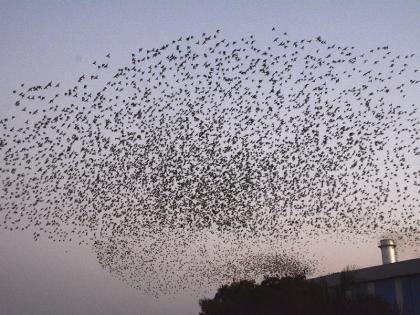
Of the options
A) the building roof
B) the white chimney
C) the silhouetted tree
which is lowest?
the silhouetted tree

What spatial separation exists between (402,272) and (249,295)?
8.28 metres

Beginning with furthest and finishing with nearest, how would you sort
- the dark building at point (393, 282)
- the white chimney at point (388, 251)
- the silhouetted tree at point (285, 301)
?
the white chimney at point (388, 251), the dark building at point (393, 282), the silhouetted tree at point (285, 301)

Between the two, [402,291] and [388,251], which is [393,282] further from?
[388,251]

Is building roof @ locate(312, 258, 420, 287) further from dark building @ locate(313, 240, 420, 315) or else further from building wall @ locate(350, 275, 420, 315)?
building wall @ locate(350, 275, 420, 315)

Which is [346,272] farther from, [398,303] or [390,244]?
[390,244]

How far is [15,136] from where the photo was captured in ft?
58.1

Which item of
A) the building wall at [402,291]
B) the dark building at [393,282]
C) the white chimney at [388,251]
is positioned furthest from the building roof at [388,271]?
the white chimney at [388,251]

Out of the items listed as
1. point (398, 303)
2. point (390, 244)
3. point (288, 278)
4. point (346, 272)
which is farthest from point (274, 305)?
point (390, 244)

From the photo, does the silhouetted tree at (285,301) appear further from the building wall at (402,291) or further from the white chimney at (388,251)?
the white chimney at (388,251)

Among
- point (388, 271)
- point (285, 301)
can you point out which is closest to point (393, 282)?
point (388, 271)

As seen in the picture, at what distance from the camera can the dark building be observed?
21750 mm

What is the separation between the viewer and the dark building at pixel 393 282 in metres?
21.8

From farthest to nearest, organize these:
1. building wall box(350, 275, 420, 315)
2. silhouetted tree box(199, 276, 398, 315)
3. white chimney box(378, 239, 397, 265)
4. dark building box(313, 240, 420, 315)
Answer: white chimney box(378, 239, 397, 265), building wall box(350, 275, 420, 315), dark building box(313, 240, 420, 315), silhouetted tree box(199, 276, 398, 315)

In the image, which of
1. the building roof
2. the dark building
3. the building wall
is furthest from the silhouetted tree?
the building roof
